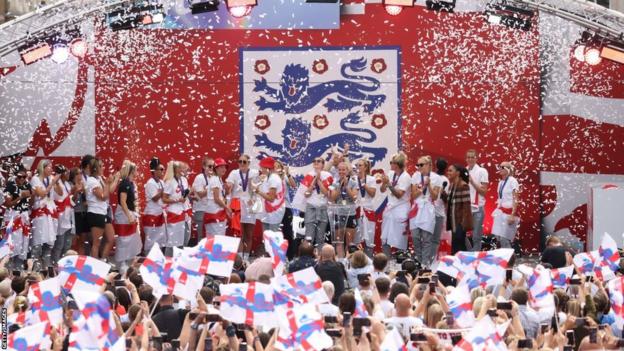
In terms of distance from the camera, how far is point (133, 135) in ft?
64.8

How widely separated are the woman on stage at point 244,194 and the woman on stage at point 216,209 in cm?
17

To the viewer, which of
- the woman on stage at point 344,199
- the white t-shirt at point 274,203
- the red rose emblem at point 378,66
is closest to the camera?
the woman on stage at point 344,199

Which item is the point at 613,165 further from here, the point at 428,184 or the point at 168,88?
the point at 168,88

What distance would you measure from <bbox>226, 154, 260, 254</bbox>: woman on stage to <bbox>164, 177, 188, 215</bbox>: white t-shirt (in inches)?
28.0

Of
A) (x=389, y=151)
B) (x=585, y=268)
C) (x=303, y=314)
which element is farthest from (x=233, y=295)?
(x=389, y=151)

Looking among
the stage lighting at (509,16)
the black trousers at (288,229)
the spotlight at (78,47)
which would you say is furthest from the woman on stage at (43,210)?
the stage lighting at (509,16)

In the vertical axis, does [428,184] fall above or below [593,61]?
below

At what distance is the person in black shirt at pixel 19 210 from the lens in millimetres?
17531

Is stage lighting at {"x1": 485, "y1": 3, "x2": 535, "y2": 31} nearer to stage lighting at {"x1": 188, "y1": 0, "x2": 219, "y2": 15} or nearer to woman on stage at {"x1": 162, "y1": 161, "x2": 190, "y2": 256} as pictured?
stage lighting at {"x1": 188, "y1": 0, "x2": 219, "y2": 15}

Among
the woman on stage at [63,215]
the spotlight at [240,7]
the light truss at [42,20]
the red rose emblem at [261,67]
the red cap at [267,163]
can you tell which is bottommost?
the woman on stage at [63,215]

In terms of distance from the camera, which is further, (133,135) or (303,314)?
(133,135)

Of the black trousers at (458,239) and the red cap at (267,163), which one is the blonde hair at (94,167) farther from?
the black trousers at (458,239)

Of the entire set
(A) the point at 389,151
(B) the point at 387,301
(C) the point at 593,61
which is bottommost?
(B) the point at 387,301

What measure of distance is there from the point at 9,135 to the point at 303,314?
39.9 feet
